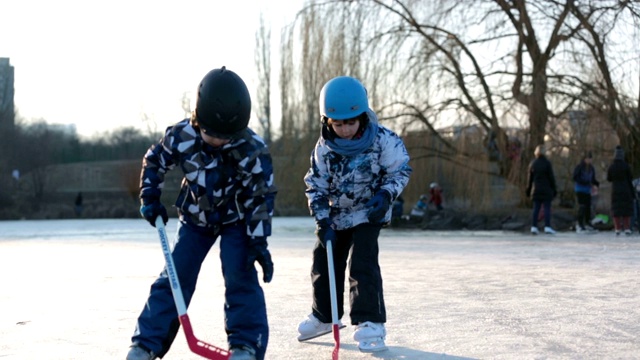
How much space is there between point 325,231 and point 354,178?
0.32 metres

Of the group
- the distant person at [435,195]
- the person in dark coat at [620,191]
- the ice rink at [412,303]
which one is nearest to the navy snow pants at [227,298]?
the ice rink at [412,303]

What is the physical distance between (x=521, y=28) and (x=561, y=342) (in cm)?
1515

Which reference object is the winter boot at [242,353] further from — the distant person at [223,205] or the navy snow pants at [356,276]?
the navy snow pants at [356,276]

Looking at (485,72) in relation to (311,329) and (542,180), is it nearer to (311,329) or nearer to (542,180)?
(542,180)

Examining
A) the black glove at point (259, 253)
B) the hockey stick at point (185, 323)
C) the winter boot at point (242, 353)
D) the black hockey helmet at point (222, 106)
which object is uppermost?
the black hockey helmet at point (222, 106)

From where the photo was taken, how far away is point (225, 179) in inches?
159

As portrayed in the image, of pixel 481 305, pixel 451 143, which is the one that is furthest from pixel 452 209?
pixel 481 305

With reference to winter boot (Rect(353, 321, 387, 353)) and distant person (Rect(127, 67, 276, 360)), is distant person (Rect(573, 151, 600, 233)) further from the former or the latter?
distant person (Rect(127, 67, 276, 360))

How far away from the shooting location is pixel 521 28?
18.9m

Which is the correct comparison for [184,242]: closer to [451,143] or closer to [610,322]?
[610,322]

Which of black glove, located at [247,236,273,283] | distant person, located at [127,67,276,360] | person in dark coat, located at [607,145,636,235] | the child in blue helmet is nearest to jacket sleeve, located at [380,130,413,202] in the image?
the child in blue helmet

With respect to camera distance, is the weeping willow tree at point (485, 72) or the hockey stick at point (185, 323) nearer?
the hockey stick at point (185, 323)

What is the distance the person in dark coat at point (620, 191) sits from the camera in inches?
575

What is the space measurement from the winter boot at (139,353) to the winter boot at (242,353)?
1.11ft
